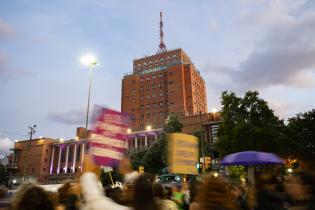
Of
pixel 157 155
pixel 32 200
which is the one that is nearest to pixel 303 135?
pixel 157 155

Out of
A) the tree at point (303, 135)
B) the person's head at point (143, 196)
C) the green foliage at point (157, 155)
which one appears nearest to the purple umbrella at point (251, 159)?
the person's head at point (143, 196)

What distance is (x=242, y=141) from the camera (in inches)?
1350

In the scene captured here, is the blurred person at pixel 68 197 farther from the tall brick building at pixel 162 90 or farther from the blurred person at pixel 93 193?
the tall brick building at pixel 162 90

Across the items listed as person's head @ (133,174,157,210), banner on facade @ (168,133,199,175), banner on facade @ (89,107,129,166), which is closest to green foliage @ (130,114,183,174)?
banner on facade @ (168,133,199,175)

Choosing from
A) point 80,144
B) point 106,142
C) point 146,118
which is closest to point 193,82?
point 146,118

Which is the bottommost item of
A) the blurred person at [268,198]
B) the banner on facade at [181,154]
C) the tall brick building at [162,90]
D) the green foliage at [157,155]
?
the blurred person at [268,198]

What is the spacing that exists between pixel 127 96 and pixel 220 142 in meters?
85.6

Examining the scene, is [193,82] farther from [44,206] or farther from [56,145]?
[44,206]

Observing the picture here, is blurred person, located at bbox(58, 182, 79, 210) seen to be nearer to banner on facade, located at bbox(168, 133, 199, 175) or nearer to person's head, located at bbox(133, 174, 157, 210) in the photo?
banner on facade, located at bbox(168, 133, 199, 175)

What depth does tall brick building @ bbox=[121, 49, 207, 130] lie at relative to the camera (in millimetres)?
109250

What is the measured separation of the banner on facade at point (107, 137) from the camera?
6.68 meters

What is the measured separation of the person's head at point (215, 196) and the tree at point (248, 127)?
3128cm

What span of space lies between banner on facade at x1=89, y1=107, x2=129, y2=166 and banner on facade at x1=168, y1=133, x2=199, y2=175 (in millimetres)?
1135

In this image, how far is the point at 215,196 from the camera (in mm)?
3570
